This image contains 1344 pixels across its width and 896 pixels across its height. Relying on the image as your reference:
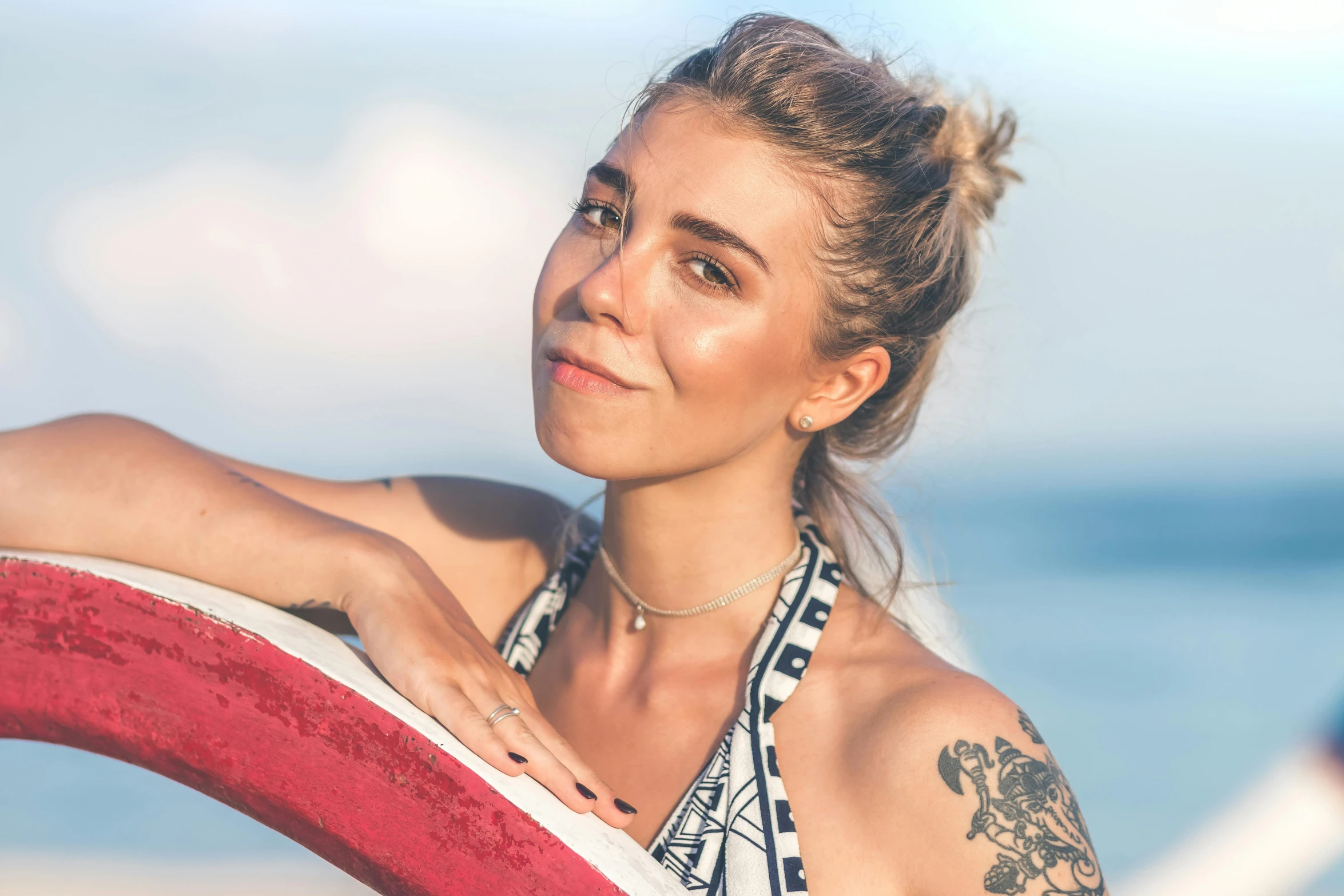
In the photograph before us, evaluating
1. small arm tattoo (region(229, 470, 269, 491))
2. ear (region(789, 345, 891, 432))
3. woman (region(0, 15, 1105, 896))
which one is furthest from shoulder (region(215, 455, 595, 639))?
ear (region(789, 345, 891, 432))

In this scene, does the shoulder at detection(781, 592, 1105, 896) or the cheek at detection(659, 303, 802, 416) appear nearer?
the shoulder at detection(781, 592, 1105, 896)

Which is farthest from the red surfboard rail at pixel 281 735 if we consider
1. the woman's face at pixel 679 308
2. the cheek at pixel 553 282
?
the cheek at pixel 553 282

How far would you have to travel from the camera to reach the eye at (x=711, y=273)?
1.71 meters

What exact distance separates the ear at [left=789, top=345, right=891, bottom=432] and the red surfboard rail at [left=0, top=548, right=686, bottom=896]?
0.88m

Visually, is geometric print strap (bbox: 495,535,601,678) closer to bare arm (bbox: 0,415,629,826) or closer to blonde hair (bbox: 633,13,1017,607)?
blonde hair (bbox: 633,13,1017,607)

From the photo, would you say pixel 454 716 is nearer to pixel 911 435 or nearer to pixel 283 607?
pixel 283 607

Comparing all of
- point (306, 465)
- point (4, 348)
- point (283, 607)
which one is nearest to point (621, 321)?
point (283, 607)

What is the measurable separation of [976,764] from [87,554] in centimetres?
121

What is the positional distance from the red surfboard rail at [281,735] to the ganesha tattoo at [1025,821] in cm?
46

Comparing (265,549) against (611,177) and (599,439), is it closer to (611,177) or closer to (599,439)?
(599,439)

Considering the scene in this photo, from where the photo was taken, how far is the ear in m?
1.92

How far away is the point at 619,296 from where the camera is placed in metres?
1.67

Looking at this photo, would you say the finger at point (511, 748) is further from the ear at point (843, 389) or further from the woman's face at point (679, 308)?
the ear at point (843, 389)

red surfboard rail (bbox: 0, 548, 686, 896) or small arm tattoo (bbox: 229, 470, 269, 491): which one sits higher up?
small arm tattoo (bbox: 229, 470, 269, 491)
